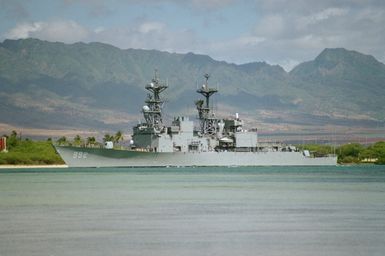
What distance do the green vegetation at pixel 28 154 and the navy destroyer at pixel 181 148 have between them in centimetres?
2291

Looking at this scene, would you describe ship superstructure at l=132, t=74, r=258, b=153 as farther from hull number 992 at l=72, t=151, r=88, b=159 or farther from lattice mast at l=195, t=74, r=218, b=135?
hull number 992 at l=72, t=151, r=88, b=159

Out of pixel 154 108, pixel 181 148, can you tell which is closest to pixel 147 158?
pixel 181 148

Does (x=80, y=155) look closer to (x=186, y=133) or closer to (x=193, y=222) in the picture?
(x=186, y=133)

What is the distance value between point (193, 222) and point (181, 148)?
83438mm

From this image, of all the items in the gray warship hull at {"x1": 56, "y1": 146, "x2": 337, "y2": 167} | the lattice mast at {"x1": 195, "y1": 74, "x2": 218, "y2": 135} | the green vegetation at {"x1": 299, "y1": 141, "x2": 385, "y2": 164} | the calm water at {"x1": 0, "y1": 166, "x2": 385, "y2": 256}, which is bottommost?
the calm water at {"x1": 0, "y1": 166, "x2": 385, "y2": 256}

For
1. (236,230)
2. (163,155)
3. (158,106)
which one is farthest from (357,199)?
(158,106)

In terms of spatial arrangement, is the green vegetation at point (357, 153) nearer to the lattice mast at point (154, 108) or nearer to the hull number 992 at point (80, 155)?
the lattice mast at point (154, 108)

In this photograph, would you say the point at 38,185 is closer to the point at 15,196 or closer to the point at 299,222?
the point at 15,196

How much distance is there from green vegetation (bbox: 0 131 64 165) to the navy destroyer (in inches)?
902

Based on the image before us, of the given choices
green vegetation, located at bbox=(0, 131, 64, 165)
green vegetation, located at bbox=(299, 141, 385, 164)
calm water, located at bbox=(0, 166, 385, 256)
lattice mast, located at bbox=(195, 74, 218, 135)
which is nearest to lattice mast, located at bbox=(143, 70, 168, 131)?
lattice mast, located at bbox=(195, 74, 218, 135)

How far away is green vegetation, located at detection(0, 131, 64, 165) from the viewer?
147000 mm

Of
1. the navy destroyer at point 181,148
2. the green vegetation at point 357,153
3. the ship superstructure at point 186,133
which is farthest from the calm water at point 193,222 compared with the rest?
the green vegetation at point 357,153

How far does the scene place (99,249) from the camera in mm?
31078

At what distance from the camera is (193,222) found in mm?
39844
